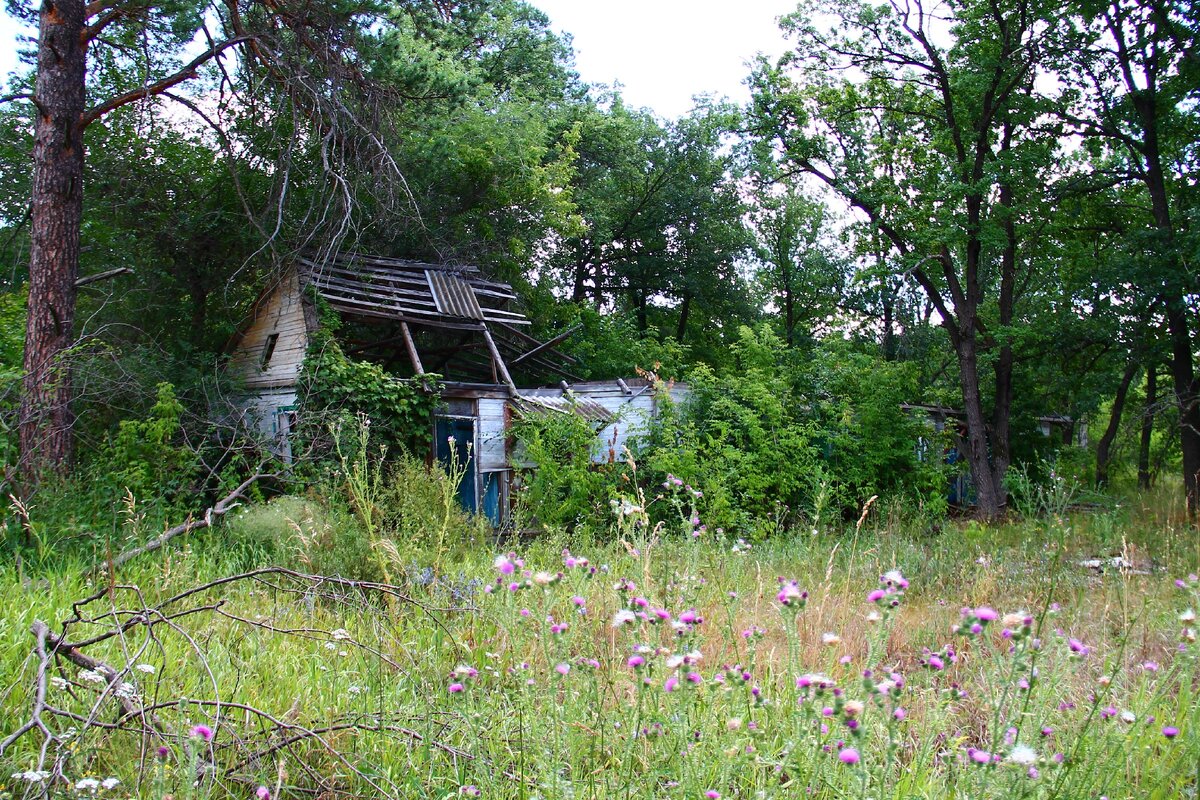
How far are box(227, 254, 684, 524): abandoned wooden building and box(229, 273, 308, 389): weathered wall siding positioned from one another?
20 millimetres

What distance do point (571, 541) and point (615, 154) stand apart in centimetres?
1929

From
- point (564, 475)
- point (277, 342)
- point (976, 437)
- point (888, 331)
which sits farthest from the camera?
point (888, 331)

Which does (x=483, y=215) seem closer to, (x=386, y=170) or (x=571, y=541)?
(x=386, y=170)

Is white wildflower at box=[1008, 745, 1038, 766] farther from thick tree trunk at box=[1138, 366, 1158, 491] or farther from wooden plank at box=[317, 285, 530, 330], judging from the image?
thick tree trunk at box=[1138, 366, 1158, 491]

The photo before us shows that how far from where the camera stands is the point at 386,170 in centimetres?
1159

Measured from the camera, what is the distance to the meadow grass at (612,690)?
78.8 inches

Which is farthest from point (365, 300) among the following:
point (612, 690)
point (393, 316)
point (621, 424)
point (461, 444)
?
point (612, 690)

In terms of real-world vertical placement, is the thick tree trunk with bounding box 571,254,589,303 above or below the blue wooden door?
above

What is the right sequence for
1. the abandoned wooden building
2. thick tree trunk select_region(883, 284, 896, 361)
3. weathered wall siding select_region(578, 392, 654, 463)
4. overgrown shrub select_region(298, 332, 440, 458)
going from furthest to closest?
1. thick tree trunk select_region(883, 284, 896, 361)
2. the abandoned wooden building
3. weathered wall siding select_region(578, 392, 654, 463)
4. overgrown shrub select_region(298, 332, 440, 458)

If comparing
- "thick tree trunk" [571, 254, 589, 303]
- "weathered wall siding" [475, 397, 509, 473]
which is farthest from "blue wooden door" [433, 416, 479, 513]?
"thick tree trunk" [571, 254, 589, 303]

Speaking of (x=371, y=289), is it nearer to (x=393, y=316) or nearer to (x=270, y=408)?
(x=393, y=316)

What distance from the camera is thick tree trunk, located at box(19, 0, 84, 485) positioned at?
870cm

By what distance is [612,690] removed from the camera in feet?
8.96

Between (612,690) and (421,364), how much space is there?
39.5ft
